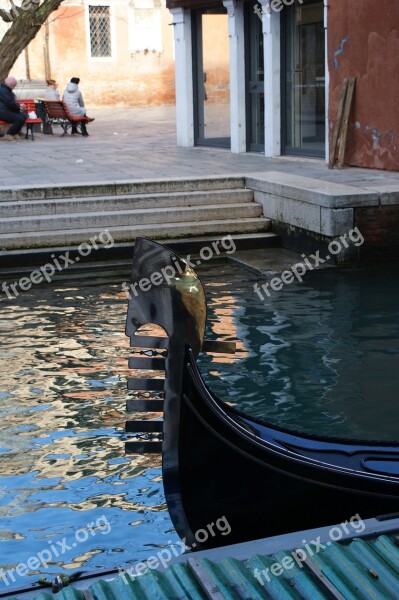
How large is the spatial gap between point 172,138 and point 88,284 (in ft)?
28.6

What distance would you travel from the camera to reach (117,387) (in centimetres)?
625

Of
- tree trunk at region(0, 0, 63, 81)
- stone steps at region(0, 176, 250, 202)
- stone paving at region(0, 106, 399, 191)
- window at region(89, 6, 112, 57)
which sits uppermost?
window at region(89, 6, 112, 57)

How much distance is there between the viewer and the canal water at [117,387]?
14.0 ft

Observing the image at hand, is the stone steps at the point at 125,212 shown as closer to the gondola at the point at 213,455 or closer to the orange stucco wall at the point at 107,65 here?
the gondola at the point at 213,455

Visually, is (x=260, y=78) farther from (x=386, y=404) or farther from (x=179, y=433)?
(x=179, y=433)

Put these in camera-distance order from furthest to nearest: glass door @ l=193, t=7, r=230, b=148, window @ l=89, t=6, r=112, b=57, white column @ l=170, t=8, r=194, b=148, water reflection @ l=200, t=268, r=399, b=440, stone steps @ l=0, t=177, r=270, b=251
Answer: window @ l=89, t=6, r=112, b=57, white column @ l=170, t=8, r=194, b=148, glass door @ l=193, t=7, r=230, b=148, stone steps @ l=0, t=177, r=270, b=251, water reflection @ l=200, t=268, r=399, b=440

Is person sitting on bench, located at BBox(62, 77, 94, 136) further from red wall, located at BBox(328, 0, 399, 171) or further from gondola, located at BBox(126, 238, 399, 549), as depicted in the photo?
gondola, located at BBox(126, 238, 399, 549)

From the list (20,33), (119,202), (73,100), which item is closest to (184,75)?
(73,100)

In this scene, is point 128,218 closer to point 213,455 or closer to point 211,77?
point 211,77

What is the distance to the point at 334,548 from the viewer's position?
3096mm

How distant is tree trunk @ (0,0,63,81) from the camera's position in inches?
342

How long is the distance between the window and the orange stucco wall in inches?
7.3

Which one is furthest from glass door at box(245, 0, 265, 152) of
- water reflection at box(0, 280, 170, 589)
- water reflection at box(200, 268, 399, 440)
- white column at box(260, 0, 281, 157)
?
water reflection at box(0, 280, 170, 589)

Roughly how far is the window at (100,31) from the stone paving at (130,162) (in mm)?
10097
